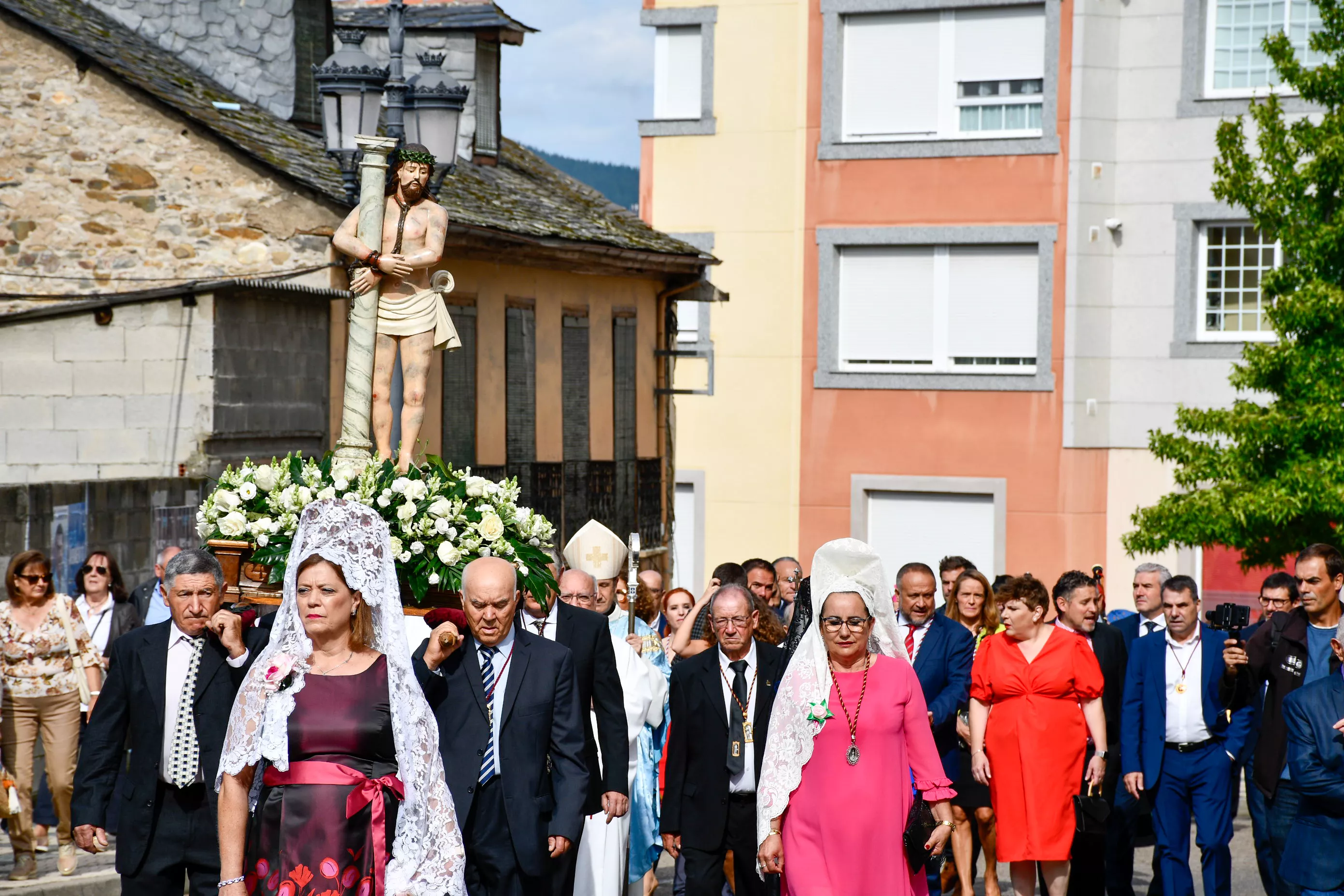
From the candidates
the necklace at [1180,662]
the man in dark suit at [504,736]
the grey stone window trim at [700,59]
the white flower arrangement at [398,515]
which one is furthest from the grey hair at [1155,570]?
the grey stone window trim at [700,59]

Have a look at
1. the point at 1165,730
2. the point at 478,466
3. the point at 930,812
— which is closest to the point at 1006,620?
the point at 1165,730

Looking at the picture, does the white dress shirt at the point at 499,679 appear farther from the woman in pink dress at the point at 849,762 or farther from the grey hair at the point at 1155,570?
the grey hair at the point at 1155,570

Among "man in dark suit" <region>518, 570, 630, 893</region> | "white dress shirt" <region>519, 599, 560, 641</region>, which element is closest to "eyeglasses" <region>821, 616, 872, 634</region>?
"man in dark suit" <region>518, 570, 630, 893</region>

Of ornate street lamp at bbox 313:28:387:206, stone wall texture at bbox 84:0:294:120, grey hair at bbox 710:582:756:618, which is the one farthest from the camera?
stone wall texture at bbox 84:0:294:120

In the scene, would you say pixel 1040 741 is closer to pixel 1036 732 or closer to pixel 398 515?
pixel 1036 732

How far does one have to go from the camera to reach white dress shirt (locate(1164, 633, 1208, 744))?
1130 cm

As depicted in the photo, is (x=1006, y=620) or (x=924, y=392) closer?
(x=1006, y=620)

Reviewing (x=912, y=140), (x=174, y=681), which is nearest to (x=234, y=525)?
(x=174, y=681)

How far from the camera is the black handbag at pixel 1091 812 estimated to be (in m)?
10.7

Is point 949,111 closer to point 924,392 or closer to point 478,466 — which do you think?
point 924,392

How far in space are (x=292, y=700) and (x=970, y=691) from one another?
5.48 m

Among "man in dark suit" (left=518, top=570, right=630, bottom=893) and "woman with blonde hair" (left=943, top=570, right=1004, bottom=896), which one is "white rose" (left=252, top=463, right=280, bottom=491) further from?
"woman with blonde hair" (left=943, top=570, right=1004, bottom=896)

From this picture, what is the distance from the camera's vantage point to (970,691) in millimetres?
11023

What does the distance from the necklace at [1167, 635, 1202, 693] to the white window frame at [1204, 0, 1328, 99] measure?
16.9m
